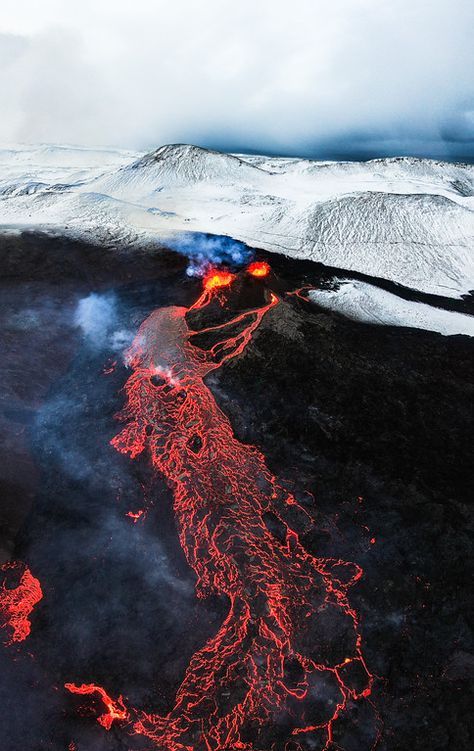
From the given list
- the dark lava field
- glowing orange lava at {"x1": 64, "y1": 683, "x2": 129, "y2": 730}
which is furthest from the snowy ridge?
glowing orange lava at {"x1": 64, "y1": 683, "x2": 129, "y2": 730}

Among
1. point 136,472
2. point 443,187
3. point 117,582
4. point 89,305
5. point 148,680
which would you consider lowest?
point 148,680

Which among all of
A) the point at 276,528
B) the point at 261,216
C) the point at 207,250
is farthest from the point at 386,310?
the point at 261,216

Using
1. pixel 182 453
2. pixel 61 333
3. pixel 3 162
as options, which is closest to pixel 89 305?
pixel 61 333

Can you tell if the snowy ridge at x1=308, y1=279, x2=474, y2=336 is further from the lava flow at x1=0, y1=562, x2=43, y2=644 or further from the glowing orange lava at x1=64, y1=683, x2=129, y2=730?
the glowing orange lava at x1=64, y1=683, x2=129, y2=730

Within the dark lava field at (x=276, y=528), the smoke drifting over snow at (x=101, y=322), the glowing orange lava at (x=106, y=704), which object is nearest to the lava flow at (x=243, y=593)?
the dark lava field at (x=276, y=528)

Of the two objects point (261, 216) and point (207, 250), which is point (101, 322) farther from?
point (261, 216)

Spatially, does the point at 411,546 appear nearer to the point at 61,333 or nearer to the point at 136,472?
the point at 136,472
